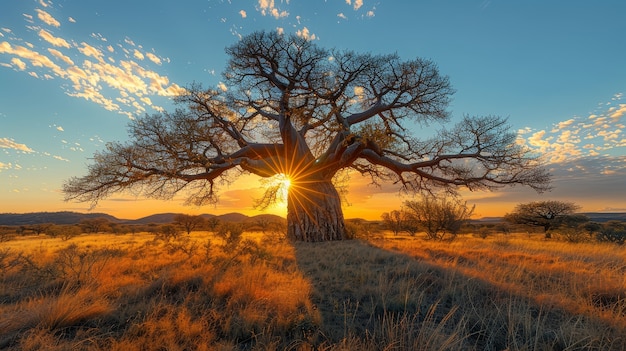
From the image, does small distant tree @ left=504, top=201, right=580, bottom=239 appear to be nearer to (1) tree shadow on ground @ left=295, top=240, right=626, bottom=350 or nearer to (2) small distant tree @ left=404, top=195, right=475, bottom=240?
(2) small distant tree @ left=404, top=195, right=475, bottom=240

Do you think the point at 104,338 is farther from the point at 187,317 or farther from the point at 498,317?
the point at 498,317

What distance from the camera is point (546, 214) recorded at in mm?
28375

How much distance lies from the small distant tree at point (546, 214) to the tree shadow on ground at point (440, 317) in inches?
1200

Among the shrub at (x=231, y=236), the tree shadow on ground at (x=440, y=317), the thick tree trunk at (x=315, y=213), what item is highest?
the thick tree trunk at (x=315, y=213)

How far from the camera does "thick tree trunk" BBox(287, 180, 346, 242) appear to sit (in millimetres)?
12703

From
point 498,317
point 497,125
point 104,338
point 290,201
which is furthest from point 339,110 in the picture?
point 104,338

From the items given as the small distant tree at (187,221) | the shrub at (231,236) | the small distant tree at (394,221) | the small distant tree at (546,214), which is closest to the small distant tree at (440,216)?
the small distant tree at (394,221)

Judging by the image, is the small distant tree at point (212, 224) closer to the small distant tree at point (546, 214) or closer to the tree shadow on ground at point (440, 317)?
the tree shadow on ground at point (440, 317)

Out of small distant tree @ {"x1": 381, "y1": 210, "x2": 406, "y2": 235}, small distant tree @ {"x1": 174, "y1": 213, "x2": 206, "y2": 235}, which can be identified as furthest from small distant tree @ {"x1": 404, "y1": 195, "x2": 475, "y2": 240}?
small distant tree @ {"x1": 174, "y1": 213, "x2": 206, "y2": 235}

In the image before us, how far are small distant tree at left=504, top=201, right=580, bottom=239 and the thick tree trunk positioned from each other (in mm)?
25391

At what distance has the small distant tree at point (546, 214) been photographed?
1080 inches

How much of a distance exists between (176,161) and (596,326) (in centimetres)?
1040

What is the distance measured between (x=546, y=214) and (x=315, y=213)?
2779cm

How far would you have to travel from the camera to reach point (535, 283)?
4.46m
